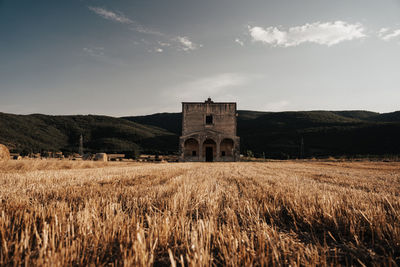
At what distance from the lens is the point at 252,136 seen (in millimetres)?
74562

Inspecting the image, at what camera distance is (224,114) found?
33812mm

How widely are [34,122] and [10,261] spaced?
329 feet

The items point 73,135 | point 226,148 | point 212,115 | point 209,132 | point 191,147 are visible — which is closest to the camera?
point 209,132

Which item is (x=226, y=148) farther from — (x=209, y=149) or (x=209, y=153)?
(x=209, y=153)

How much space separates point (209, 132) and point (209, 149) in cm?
341

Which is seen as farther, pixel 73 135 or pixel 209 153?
pixel 73 135

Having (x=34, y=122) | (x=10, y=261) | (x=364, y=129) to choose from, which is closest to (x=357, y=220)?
(x=10, y=261)

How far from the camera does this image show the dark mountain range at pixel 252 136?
50.7m

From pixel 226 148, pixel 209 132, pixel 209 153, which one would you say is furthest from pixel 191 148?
pixel 226 148

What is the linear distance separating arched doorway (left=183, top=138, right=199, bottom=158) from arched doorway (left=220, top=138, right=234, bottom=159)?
3.90 metres

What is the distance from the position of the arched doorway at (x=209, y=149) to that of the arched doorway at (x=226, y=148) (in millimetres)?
1197

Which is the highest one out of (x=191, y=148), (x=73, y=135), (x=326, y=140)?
(x=73, y=135)

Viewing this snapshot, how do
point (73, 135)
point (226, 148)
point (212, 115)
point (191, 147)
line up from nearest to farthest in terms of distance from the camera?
1. point (226, 148)
2. point (191, 147)
3. point (212, 115)
4. point (73, 135)

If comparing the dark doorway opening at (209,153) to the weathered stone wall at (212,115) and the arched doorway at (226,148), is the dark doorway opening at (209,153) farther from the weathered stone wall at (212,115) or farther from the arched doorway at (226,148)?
the weathered stone wall at (212,115)
